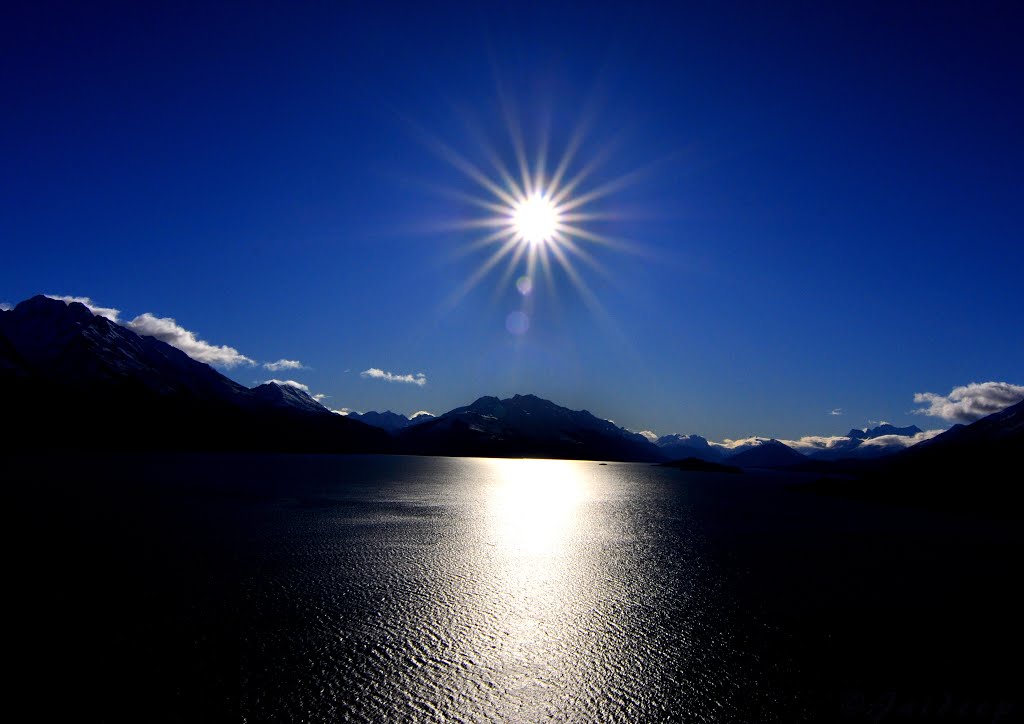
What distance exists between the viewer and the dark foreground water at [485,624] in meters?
20.6

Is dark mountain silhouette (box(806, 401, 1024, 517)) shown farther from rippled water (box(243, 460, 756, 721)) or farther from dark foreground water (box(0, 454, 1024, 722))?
rippled water (box(243, 460, 756, 721))

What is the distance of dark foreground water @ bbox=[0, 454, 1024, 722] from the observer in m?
20.6

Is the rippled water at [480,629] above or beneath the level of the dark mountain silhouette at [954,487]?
beneath

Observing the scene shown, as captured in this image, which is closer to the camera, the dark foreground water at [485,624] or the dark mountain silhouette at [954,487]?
the dark foreground water at [485,624]

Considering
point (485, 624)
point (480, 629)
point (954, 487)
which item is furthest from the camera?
point (954, 487)

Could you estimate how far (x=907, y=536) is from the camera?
73.6m

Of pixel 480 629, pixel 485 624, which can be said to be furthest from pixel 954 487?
pixel 480 629

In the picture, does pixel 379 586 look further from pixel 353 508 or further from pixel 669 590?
pixel 353 508

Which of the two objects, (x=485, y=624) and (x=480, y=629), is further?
(x=485, y=624)

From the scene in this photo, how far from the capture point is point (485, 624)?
97.4ft

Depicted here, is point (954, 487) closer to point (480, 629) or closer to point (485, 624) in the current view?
point (485, 624)

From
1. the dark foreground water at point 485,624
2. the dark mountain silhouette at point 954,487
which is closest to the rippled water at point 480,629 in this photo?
the dark foreground water at point 485,624

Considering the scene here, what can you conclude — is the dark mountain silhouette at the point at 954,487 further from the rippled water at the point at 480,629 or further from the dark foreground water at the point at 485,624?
the rippled water at the point at 480,629

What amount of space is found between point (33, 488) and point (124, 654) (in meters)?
86.6
